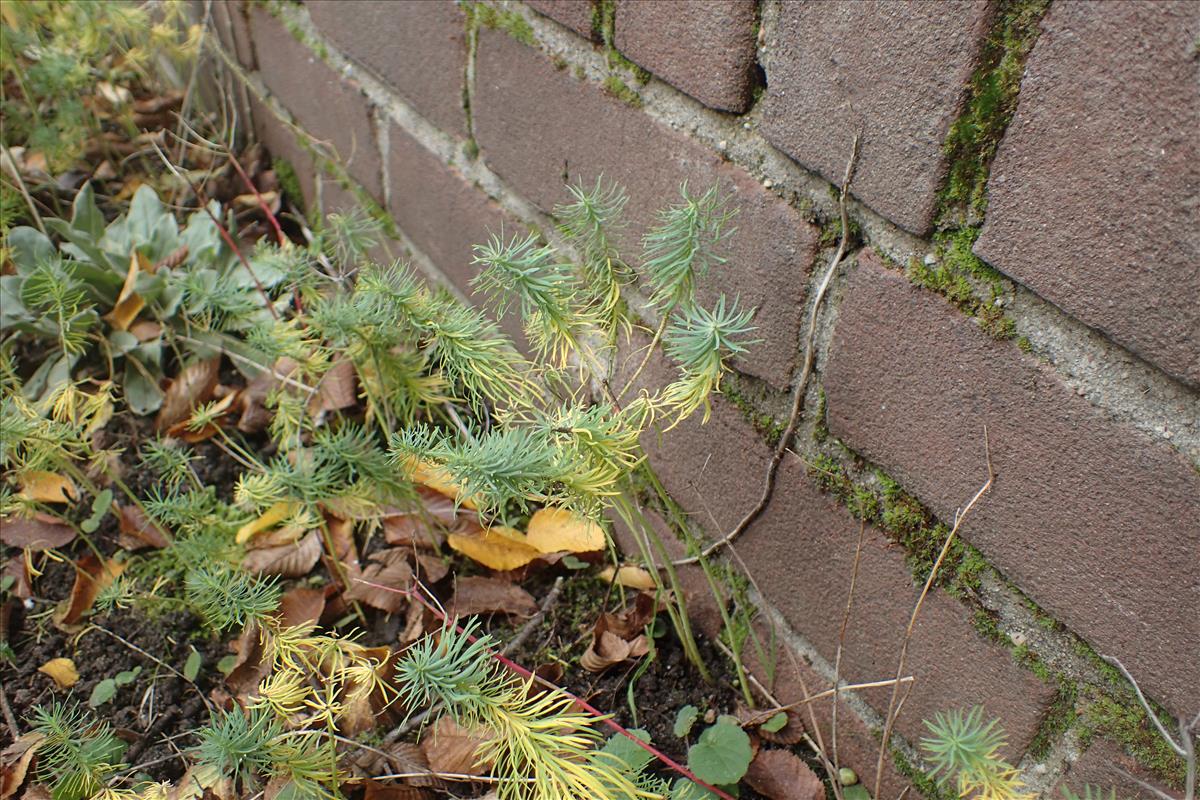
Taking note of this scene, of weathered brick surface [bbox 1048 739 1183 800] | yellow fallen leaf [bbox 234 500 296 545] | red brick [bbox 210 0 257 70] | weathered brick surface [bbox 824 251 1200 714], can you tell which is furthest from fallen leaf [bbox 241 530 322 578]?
red brick [bbox 210 0 257 70]

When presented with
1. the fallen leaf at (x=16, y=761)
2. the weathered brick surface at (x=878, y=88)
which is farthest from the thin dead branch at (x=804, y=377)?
the fallen leaf at (x=16, y=761)

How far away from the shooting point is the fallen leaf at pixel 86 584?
1589 mm

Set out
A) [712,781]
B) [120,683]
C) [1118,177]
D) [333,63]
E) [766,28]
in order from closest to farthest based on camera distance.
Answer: [1118,177] < [766,28] < [712,781] < [120,683] < [333,63]

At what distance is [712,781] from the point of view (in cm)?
114

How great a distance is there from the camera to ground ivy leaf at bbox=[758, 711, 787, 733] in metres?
1.31

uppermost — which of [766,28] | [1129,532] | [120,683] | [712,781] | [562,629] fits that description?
[766,28]

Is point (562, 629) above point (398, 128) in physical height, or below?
below

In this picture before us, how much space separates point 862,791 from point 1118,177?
2.71ft

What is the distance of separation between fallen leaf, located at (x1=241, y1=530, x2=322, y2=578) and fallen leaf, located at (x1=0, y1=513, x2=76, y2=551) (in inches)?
13.7

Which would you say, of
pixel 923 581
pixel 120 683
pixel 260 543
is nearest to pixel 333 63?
pixel 260 543

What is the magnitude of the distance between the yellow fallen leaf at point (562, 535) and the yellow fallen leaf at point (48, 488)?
837 mm

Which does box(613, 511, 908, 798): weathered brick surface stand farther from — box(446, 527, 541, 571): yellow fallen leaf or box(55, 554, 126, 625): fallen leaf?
box(55, 554, 126, 625): fallen leaf

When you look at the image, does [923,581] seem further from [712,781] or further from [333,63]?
[333,63]

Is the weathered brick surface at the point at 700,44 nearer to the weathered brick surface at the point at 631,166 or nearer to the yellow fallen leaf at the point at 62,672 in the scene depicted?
the weathered brick surface at the point at 631,166
